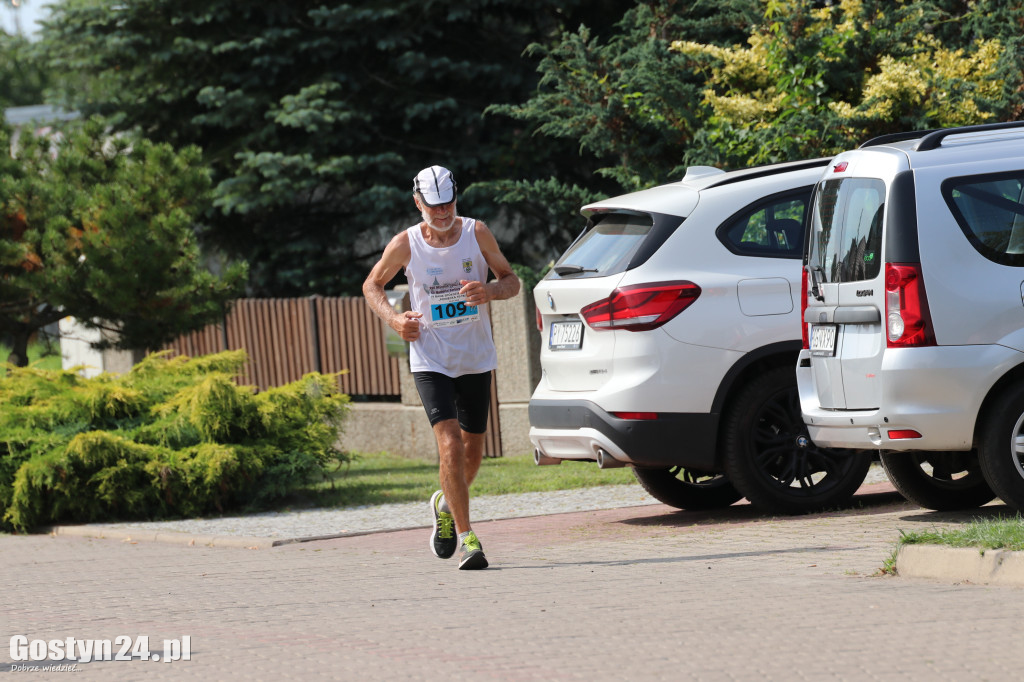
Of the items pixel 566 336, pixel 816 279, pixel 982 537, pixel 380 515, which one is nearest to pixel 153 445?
pixel 380 515

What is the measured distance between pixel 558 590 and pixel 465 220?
2142mm

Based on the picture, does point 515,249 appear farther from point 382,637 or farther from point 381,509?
point 382,637

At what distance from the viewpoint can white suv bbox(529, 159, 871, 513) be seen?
312 inches

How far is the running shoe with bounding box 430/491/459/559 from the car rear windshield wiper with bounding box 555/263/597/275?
1655mm

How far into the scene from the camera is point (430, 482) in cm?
1195

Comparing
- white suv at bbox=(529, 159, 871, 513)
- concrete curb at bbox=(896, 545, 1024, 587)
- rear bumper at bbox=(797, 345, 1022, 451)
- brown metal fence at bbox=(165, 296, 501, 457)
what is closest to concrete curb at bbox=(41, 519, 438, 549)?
white suv at bbox=(529, 159, 871, 513)

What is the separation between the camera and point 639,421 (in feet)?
25.8

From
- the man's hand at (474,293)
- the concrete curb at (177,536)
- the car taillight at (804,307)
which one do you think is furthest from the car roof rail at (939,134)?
the concrete curb at (177,536)

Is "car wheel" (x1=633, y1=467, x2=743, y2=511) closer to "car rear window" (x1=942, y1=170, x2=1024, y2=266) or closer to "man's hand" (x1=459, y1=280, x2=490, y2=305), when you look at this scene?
"man's hand" (x1=459, y1=280, x2=490, y2=305)

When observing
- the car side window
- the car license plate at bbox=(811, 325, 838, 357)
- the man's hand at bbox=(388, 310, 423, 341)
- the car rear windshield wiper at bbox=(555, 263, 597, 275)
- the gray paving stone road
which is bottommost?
the gray paving stone road

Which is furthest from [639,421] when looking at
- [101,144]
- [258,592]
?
[101,144]

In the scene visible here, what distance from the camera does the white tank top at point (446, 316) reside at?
7.43 m

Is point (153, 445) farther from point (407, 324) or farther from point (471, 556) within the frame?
point (471, 556)

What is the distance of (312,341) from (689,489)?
27.7 ft
